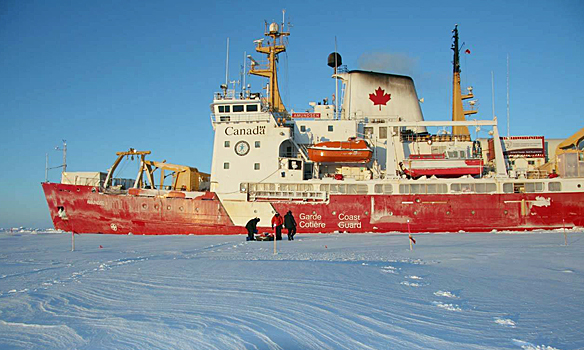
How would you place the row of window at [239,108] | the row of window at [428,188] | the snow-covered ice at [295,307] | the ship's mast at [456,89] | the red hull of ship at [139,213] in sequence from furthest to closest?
the ship's mast at [456,89], the row of window at [239,108], the red hull of ship at [139,213], the row of window at [428,188], the snow-covered ice at [295,307]

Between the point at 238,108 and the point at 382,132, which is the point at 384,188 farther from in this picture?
the point at 238,108

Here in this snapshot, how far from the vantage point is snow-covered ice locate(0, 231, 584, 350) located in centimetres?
282

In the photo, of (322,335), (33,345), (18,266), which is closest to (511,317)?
(322,335)

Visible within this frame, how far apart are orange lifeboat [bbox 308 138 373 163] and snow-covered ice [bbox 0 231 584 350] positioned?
1488cm

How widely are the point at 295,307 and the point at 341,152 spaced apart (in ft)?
57.2

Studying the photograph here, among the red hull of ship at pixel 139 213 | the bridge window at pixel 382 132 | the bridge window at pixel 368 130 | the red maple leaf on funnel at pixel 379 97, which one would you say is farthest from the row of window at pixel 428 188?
the red maple leaf on funnel at pixel 379 97

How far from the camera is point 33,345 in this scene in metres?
2.73

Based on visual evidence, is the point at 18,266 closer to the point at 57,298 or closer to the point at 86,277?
the point at 86,277

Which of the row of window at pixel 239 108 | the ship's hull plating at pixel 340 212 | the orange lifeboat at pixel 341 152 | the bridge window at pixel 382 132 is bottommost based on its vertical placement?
the ship's hull plating at pixel 340 212

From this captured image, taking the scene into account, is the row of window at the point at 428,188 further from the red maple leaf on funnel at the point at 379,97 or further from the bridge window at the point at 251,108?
the red maple leaf on funnel at the point at 379,97

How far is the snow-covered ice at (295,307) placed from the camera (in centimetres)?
282

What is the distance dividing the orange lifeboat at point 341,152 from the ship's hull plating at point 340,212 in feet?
6.97

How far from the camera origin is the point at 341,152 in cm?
2069

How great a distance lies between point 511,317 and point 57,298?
→ 4190 mm
